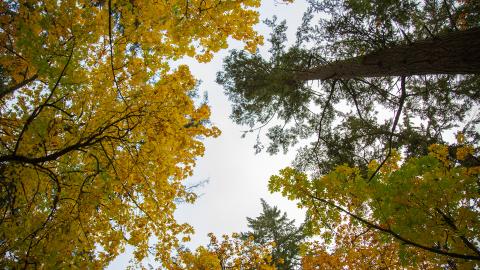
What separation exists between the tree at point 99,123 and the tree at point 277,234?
32.0ft

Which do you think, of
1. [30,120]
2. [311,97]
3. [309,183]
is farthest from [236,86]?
[30,120]

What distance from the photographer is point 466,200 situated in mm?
3000

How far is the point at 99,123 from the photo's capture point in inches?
162

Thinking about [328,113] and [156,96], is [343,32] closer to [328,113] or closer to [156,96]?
[328,113]

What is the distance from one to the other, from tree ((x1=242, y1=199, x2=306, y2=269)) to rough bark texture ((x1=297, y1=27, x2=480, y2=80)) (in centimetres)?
957

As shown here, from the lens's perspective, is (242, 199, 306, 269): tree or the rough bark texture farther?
(242, 199, 306, 269): tree

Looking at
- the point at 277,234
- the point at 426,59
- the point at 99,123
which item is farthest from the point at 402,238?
the point at 277,234

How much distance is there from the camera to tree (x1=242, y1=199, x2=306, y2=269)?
46.2 feet

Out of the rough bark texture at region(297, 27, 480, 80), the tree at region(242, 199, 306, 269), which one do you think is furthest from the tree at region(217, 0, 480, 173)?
the tree at region(242, 199, 306, 269)

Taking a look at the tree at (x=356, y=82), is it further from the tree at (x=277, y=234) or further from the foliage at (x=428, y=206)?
the tree at (x=277, y=234)

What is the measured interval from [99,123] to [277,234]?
13421 millimetres

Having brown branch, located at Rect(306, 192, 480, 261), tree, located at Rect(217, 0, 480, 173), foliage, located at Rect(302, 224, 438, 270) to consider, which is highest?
tree, located at Rect(217, 0, 480, 173)

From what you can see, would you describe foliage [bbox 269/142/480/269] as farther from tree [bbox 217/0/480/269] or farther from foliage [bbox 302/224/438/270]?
foliage [bbox 302/224/438/270]

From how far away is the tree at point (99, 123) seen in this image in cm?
319
